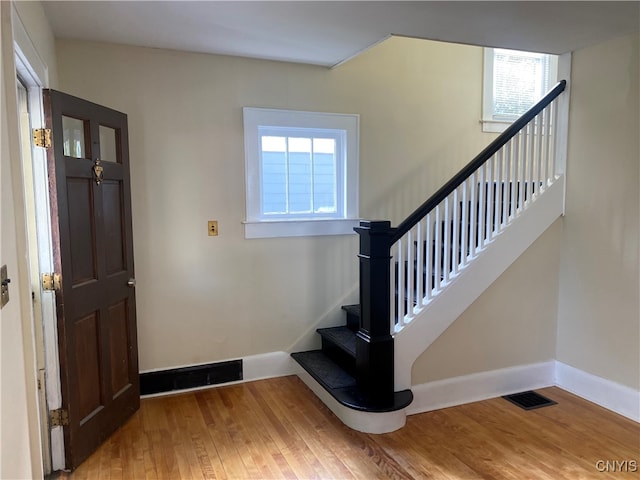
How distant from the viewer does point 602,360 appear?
310 centimetres

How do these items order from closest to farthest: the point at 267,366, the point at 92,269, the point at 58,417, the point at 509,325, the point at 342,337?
the point at 58,417 < the point at 92,269 < the point at 509,325 < the point at 342,337 < the point at 267,366

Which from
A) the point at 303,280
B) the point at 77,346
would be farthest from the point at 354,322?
the point at 77,346

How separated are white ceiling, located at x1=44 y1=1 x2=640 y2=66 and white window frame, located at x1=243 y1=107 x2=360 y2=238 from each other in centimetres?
50

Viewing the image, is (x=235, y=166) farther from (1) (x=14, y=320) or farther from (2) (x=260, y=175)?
(1) (x=14, y=320)

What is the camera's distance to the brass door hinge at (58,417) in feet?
7.79

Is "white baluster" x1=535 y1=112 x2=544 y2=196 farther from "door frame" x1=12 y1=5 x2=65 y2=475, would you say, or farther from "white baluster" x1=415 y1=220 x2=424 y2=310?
"door frame" x1=12 y1=5 x2=65 y2=475

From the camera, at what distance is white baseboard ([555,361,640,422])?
2904 mm

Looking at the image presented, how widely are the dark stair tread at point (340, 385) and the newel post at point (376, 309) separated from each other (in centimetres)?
5

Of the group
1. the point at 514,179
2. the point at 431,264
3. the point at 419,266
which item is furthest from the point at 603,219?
the point at 419,266

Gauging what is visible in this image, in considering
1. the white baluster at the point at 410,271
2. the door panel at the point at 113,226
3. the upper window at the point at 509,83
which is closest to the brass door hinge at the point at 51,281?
the door panel at the point at 113,226

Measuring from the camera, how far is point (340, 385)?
3041 millimetres

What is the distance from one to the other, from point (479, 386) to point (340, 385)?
3.24ft

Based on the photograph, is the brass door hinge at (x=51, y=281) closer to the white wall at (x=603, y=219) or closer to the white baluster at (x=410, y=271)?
the white baluster at (x=410, y=271)
